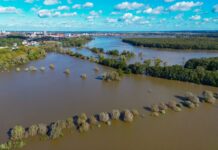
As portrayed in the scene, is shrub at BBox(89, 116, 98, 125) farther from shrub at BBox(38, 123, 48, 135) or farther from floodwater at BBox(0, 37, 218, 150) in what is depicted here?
shrub at BBox(38, 123, 48, 135)

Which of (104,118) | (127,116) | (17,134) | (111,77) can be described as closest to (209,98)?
(127,116)

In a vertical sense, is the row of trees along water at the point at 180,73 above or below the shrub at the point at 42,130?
above

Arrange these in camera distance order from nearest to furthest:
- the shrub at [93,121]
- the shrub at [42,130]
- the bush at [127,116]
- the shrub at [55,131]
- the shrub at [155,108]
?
the shrub at [55,131], the shrub at [42,130], the shrub at [93,121], the bush at [127,116], the shrub at [155,108]

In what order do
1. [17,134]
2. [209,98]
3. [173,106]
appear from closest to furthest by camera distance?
[17,134], [173,106], [209,98]

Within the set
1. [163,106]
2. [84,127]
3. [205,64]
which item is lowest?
[84,127]

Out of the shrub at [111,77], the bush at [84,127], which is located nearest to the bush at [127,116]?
the bush at [84,127]

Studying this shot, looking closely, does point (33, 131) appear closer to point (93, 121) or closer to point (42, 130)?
point (42, 130)

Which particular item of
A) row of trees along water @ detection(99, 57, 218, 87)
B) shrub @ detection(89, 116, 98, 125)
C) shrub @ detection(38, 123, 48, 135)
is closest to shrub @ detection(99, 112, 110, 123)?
shrub @ detection(89, 116, 98, 125)

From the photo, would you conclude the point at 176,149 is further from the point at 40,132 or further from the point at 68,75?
the point at 68,75

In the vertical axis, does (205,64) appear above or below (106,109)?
above

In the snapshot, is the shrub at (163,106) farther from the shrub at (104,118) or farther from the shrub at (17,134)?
the shrub at (17,134)
